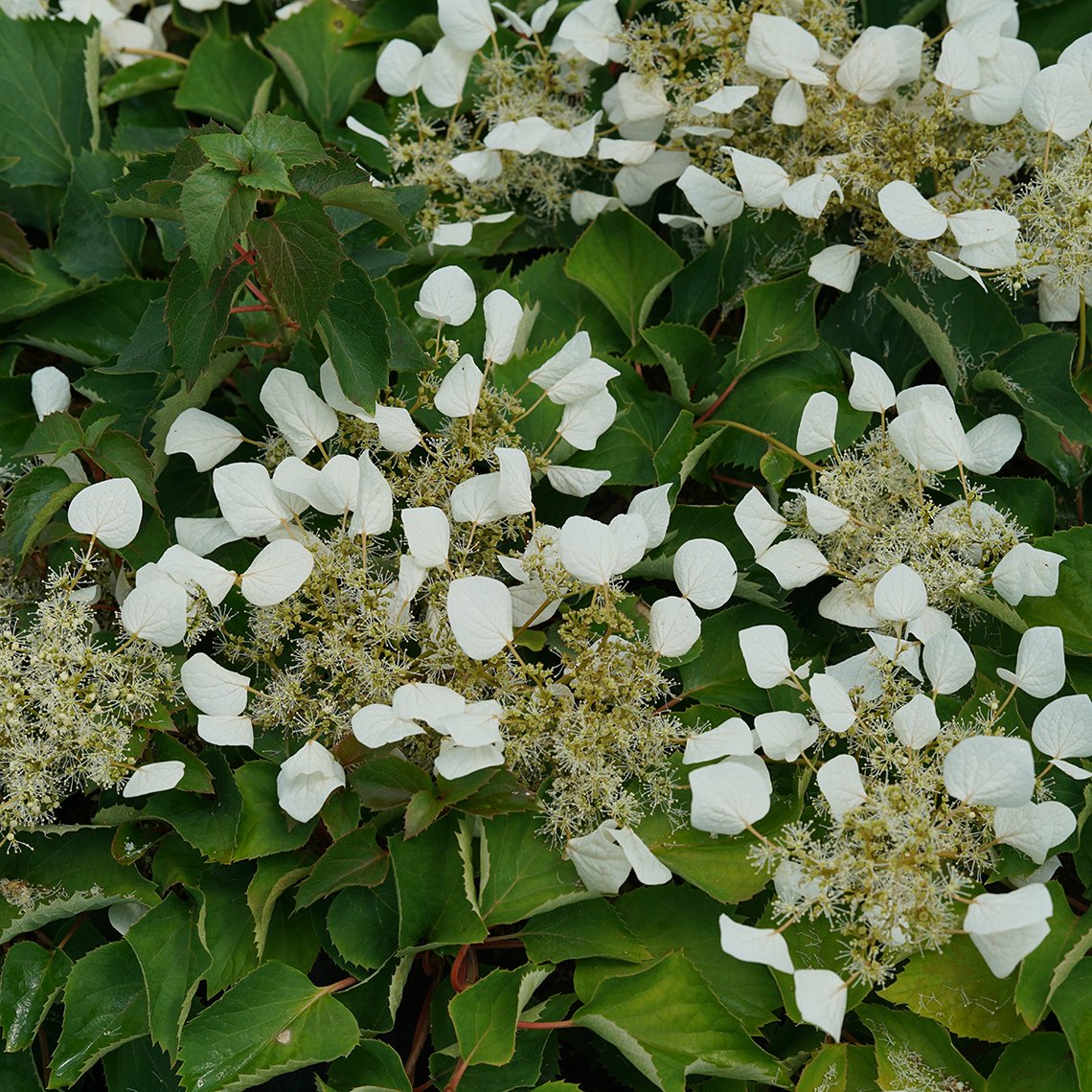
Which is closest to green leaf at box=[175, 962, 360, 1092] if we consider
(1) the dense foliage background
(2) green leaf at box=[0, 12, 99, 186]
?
(1) the dense foliage background

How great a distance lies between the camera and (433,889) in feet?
2.33

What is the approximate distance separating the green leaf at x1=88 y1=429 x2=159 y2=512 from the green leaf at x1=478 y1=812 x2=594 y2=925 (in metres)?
0.33

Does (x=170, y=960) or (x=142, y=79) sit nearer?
(x=170, y=960)

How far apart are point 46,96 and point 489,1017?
0.91 meters

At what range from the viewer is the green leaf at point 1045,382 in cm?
81

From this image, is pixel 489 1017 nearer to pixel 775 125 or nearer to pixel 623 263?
pixel 623 263

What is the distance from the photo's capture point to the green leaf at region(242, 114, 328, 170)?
2.35ft

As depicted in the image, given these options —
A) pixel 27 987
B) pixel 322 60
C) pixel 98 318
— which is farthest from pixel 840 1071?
pixel 322 60

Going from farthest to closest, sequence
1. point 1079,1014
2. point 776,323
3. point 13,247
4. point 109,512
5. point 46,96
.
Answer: point 46,96 < point 13,247 < point 776,323 < point 109,512 < point 1079,1014

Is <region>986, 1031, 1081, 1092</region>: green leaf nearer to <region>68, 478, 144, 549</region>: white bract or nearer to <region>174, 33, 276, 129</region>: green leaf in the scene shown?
<region>68, 478, 144, 549</region>: white bract

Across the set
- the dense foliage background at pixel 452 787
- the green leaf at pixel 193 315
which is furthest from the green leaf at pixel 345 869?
the green leaf at pixel 193 315

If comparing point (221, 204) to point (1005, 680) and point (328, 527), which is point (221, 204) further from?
point (1005, 680)

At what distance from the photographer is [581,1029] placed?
77 cm

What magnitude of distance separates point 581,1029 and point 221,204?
578 mm
